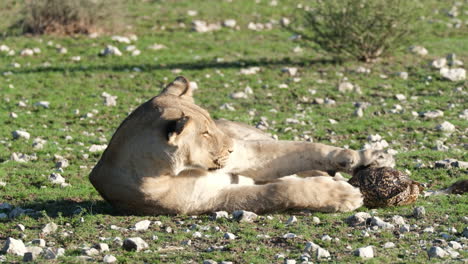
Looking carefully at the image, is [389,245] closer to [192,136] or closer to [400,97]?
[192,136]

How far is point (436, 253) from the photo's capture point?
6469 millimetres

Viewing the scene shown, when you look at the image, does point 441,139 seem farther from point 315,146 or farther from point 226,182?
point 226,182

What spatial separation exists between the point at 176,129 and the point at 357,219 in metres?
1.76

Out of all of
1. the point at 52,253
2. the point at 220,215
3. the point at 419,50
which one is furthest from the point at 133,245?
the point at 419,50

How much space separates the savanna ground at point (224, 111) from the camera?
23.4ft

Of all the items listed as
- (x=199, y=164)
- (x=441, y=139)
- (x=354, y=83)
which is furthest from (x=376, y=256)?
(x=354, y=83)

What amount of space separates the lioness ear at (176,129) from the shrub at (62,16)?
14.2m

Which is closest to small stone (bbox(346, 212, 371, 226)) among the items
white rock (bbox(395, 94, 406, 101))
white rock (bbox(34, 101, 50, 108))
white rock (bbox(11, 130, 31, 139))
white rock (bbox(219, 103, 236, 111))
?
white rock (bbox(11, 130, 31, 139))

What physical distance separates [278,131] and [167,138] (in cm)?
564

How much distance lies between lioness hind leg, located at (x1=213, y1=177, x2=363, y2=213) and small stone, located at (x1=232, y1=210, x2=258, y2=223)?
0.20m

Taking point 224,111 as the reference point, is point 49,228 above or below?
above

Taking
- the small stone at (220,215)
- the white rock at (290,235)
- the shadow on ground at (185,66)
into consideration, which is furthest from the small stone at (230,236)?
the shadow on ground at (185,66)

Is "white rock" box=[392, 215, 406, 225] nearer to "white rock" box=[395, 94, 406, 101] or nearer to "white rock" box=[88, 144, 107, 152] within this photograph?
"white rock" box=[88, 144, 107, 152]

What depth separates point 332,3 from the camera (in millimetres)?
18328
